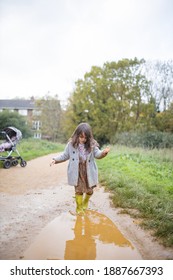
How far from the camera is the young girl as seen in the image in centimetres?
402

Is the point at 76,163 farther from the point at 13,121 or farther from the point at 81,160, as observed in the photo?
the point at 13,121

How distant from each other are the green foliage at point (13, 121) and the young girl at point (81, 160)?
15.1 meters

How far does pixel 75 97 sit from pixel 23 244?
1915 centimetres

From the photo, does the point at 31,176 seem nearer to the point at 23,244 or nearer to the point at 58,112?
the point at 23,244

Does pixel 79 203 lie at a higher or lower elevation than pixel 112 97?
lower

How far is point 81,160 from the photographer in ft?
13.4

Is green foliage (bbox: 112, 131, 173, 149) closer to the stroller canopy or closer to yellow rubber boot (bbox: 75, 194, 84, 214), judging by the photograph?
the stroller canopy

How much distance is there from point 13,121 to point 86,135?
15485 millimetres

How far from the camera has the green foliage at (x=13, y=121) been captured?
60.1 ft

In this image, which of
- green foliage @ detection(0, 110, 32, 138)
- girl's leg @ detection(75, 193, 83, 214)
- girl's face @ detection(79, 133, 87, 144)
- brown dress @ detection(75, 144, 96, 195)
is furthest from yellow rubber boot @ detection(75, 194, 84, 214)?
green foliage @ detection(0, 110, 32, 138)

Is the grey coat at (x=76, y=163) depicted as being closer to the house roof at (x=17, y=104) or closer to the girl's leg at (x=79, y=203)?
the girl's leg at (x=79, y=203)

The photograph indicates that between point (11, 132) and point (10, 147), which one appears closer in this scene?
point (10, 147)

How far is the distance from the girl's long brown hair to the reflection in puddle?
113 centimetres

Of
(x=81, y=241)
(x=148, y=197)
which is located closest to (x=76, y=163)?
(x=81, y=241)
